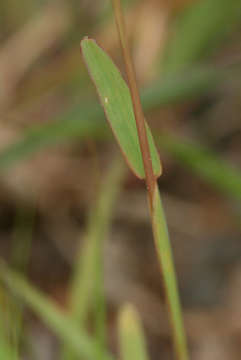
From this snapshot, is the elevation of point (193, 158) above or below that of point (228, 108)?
above

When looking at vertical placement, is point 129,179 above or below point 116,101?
below

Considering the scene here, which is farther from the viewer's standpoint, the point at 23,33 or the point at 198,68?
the point at 23,33

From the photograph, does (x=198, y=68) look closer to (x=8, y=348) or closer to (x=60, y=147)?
(x=60, y=147)

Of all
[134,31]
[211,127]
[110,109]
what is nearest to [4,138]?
[134,31]

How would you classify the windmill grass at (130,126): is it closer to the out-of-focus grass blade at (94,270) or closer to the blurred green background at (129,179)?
the out-of-focus grass blade at (94,270)

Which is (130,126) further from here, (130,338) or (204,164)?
(204,164)

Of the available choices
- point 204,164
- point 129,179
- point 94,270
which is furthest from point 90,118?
point 129,179

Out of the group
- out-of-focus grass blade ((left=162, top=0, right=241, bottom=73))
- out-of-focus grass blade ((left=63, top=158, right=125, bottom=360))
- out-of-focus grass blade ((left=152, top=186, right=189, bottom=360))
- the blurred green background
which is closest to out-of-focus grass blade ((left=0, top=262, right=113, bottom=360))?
out-of-focus grass blade ((left=63, top=158, right=125, bottom=360))
